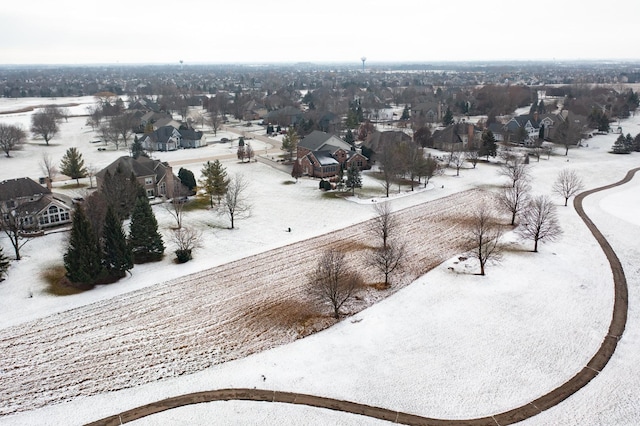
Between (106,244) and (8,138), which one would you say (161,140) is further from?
(106,244)

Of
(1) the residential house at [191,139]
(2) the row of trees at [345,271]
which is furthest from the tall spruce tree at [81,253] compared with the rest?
(1) the residential house at [191,139]

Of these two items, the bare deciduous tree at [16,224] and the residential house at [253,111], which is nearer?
the bare deciduous tree at [16,224]

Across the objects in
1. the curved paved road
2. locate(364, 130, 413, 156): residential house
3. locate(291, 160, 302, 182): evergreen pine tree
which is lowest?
the curved paved road

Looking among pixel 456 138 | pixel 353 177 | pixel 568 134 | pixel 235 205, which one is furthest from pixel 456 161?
pixel 235 205

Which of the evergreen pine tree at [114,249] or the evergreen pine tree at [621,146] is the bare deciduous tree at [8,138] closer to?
the evergreen pine tree at [114,249]

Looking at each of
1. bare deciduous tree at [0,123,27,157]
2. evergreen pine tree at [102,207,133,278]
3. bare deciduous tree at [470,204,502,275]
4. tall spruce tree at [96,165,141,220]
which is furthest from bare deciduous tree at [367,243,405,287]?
bare deciduous tree at [0,123,27,157]

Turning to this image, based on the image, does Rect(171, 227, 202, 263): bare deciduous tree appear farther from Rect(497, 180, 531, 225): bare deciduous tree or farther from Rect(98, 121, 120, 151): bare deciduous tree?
Rect(98, 121, 120, 151): bare deciduous tree

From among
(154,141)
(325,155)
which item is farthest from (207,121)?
(325,155)
